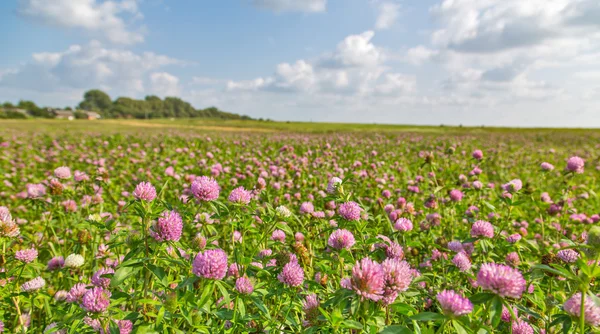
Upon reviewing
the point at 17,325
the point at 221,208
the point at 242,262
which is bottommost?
the point at 17,325

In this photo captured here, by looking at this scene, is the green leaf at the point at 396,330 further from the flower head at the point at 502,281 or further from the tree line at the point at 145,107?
the tree line at the point at 145,107

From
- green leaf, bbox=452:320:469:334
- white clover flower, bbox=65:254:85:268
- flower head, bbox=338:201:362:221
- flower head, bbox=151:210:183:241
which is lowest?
white clover flower, bbox=65:254:85:268

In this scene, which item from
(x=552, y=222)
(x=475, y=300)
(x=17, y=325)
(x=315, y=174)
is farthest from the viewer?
(x=315, y=174)

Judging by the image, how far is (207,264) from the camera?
4.51ft

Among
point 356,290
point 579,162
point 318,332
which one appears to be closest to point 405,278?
point 356,290

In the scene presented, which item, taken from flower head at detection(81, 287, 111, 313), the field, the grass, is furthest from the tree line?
flower head at detection(81, 287, 111, 313)

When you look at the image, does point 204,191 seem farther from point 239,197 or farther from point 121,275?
point 121,275

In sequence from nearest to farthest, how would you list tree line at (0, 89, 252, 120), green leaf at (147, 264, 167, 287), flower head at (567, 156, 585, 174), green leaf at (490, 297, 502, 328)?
green leaf at (490, 297, 502, 328) → green leaf at (147, 264, 167, 287) → flower head at (567, 156, 585, 174) → tree line at (0, 89, 252, 120)

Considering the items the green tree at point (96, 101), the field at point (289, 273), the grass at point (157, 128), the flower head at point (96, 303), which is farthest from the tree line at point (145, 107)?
the flower head at point (96, 303)

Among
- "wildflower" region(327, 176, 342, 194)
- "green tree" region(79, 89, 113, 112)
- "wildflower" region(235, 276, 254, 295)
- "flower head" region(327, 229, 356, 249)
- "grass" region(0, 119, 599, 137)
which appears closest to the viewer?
"wildflower" region(235, 276, 254, 295)

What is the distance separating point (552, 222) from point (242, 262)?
4884 millimetres

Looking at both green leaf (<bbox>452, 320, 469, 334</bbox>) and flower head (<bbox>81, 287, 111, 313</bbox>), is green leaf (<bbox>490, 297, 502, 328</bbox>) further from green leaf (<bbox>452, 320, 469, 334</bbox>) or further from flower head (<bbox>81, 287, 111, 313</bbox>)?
flower head (<bbox>81, 287, 111, 313</bbox>)

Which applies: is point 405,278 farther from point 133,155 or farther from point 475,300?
point 133,155

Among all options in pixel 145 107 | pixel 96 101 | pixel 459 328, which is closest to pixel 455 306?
pixel 459 328
